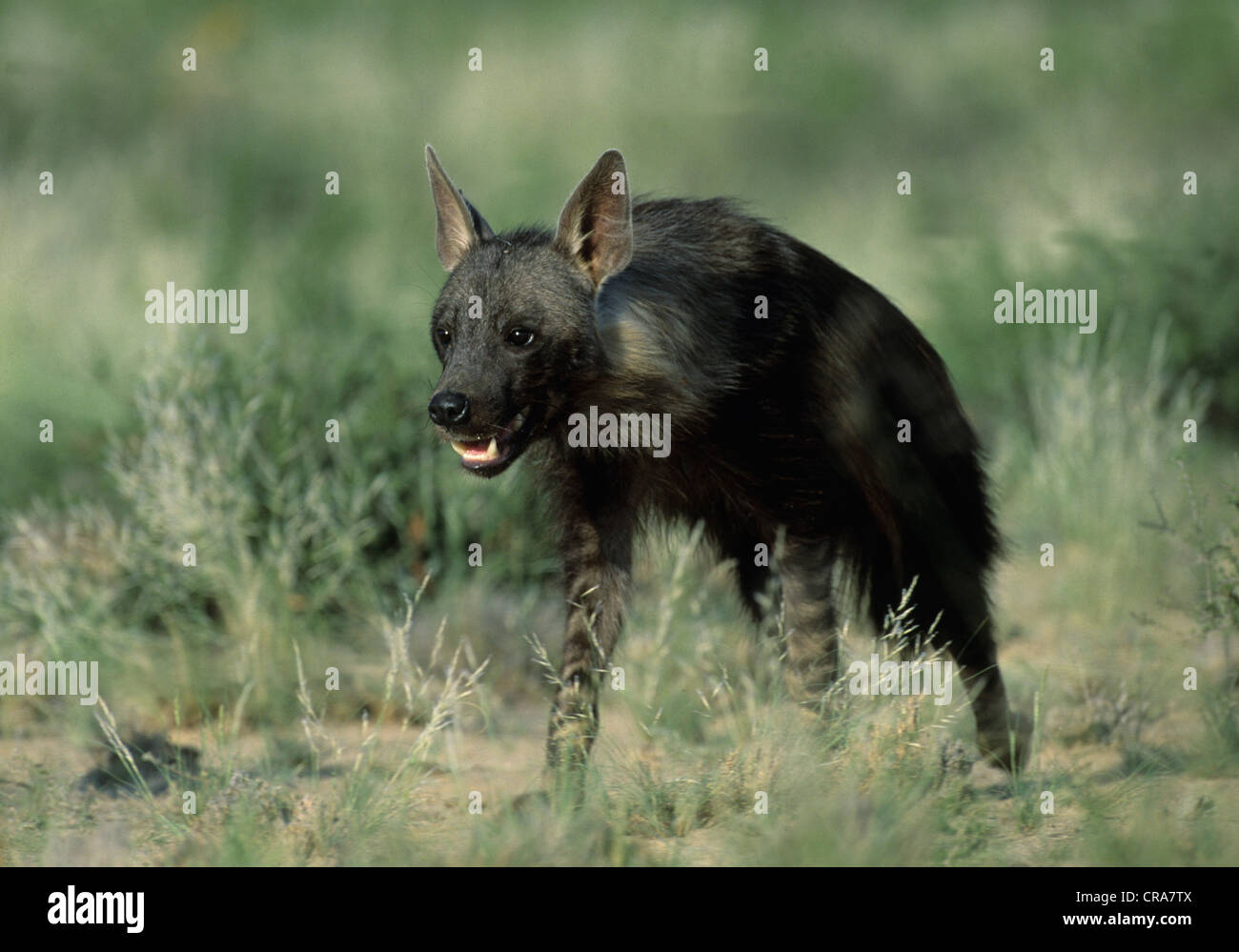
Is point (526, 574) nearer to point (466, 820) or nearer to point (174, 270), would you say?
point (466, 820)

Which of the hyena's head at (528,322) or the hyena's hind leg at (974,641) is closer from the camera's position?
the hyena's head at (528,322)

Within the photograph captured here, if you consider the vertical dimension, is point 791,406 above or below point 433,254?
below

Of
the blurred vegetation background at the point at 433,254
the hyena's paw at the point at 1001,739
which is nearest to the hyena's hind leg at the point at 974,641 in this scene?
the hyena's paw at the point at 1001,739

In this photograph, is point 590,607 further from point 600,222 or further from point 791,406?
Answer: point 600,222

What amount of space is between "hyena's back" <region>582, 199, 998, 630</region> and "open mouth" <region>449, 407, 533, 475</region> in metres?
0.32

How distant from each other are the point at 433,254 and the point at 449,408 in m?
6.88

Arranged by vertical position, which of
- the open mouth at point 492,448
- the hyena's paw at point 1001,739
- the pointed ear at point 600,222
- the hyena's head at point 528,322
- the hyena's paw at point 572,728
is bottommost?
the hyena's paw at point 1001,739

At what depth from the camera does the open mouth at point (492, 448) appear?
15.0 feet

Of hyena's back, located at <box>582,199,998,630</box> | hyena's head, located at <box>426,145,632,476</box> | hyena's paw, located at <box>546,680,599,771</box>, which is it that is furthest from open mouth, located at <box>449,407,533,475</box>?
hyena's paw, located at <box>546,680,599,771</box>

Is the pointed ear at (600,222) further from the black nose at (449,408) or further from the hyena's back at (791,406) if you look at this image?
the black nose at (449,408)

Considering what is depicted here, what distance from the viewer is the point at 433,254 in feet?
36.5

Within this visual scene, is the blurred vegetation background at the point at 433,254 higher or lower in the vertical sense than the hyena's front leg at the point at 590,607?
higher

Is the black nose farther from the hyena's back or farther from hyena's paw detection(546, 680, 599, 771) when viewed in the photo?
hyena's paw detection(546, 680, 599, 771)

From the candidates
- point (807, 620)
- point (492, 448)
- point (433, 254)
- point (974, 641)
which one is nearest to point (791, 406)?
point (807, 620)
